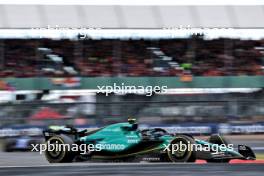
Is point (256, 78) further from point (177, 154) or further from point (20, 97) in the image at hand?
point (177, 154)

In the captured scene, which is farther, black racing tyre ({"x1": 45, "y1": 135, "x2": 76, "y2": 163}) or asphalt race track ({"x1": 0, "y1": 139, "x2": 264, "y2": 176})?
black racing tyre ({"x1": 45, "y1": 135, "x2": 76, "y2": 163})

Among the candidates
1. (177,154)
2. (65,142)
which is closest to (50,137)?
(65,142)

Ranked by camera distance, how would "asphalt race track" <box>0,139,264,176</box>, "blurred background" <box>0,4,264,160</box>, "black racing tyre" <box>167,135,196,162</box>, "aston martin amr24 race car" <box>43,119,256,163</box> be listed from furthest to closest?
"blurred background" <box>0,4,264,160</box> → "aston martin amr24 race car" <box>43,119,256,163</box> → "black racing tyre" <box>167,135,196,162</box> → "asphalt race track" <box>0,139,264,176</box>

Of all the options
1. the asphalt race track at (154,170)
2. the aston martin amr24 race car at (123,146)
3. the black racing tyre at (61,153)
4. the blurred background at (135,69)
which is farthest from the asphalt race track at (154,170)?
the blurred background at (135,69)

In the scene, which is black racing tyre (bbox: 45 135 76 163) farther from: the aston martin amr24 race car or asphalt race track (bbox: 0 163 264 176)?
asphalt race track (bbox: 0 163 264 176)

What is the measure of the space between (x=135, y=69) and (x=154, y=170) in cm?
1242

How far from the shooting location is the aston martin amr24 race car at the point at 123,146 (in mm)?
9906

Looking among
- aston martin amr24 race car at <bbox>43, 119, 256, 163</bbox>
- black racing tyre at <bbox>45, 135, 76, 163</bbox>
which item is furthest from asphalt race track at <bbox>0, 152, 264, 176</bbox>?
black racing tyre at <bbox>45, 135, 76, 163</bbox>

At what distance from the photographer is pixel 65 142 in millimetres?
9930

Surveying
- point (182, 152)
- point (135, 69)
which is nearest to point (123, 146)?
point (182, 152)

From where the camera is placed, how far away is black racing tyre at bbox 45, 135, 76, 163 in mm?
9914

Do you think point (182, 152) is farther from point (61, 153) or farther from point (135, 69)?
point (135, 69)

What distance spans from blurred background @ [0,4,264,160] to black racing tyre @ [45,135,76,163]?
198 inches

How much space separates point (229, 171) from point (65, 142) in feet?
9.73
